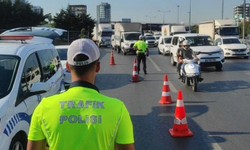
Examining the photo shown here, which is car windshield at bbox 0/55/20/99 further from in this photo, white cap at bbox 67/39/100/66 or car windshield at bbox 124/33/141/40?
car windshield at bbox 124/33/141/40

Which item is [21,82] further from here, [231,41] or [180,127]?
[231,41]

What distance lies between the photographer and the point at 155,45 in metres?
46.3

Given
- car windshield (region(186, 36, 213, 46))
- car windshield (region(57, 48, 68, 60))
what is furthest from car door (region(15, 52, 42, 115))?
car windshield (region(186, 36, 213, 46))

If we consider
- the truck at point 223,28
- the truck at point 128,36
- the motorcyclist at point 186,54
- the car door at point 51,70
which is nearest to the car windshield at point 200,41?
the motorcyclist at point 186,54

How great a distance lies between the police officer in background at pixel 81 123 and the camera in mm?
1797

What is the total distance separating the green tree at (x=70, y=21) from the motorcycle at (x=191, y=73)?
44.9 metres

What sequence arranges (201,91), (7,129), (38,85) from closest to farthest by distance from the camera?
1. (7,129)
2. (38,85)
3. (201,91)

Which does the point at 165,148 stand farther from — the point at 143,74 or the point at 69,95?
the point at 143,74

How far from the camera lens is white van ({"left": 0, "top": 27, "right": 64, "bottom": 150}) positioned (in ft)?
11.8

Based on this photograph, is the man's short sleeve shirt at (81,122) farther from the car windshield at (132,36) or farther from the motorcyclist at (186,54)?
the car windshield at (132,36)

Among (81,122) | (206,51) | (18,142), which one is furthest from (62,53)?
(81,122)

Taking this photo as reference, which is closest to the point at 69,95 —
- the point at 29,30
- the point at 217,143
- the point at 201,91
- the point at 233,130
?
the point at 217,143

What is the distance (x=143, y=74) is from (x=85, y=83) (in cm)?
1338

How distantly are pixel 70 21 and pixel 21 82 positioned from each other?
53574 millimetres
